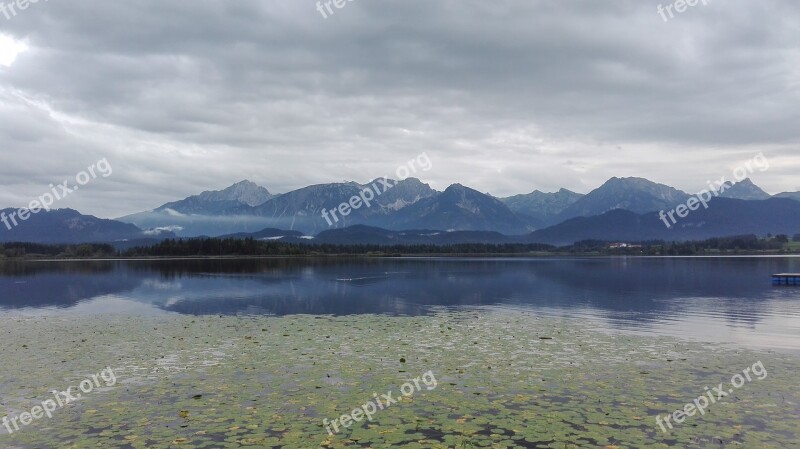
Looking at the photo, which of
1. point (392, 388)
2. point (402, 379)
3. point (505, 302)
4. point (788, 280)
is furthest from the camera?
point (788, 280)

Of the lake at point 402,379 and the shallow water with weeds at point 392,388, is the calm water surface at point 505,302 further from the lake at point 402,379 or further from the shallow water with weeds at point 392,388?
the shallow water with weeds at point 392,388

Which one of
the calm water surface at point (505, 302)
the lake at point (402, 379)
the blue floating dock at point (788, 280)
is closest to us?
the lake at point (402, 379)

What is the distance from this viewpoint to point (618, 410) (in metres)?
21.4

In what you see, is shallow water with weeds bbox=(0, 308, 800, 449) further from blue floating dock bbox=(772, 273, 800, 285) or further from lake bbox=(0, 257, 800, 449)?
blue floating dock bbox=(772, 273, 800, 285)

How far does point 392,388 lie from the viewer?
25.1 metres

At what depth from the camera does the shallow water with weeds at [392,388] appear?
18781 mm

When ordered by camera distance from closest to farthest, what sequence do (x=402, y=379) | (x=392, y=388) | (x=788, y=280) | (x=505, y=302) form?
(x=392, y=388) < (x=402, y=379) < (x=505, y=302) < (x=788, y=280)

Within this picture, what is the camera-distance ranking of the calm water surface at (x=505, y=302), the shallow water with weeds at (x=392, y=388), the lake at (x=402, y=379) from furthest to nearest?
1. the calm water surface at (x=505, y=302)
2. the lake at (x=402, y=379)
3. the shallow water with weeds at (x=392, y=388)

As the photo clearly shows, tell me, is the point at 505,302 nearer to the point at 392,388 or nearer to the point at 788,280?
the point at 392,388

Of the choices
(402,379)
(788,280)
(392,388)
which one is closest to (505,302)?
(402,379)

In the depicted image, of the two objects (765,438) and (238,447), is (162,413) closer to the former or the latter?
(238,447)

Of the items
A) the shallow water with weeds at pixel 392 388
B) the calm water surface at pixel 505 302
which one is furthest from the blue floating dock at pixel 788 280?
the shallow water with weeds at pixel 392 388

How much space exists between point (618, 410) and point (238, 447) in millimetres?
14250

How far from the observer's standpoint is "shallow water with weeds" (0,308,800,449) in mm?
18781
